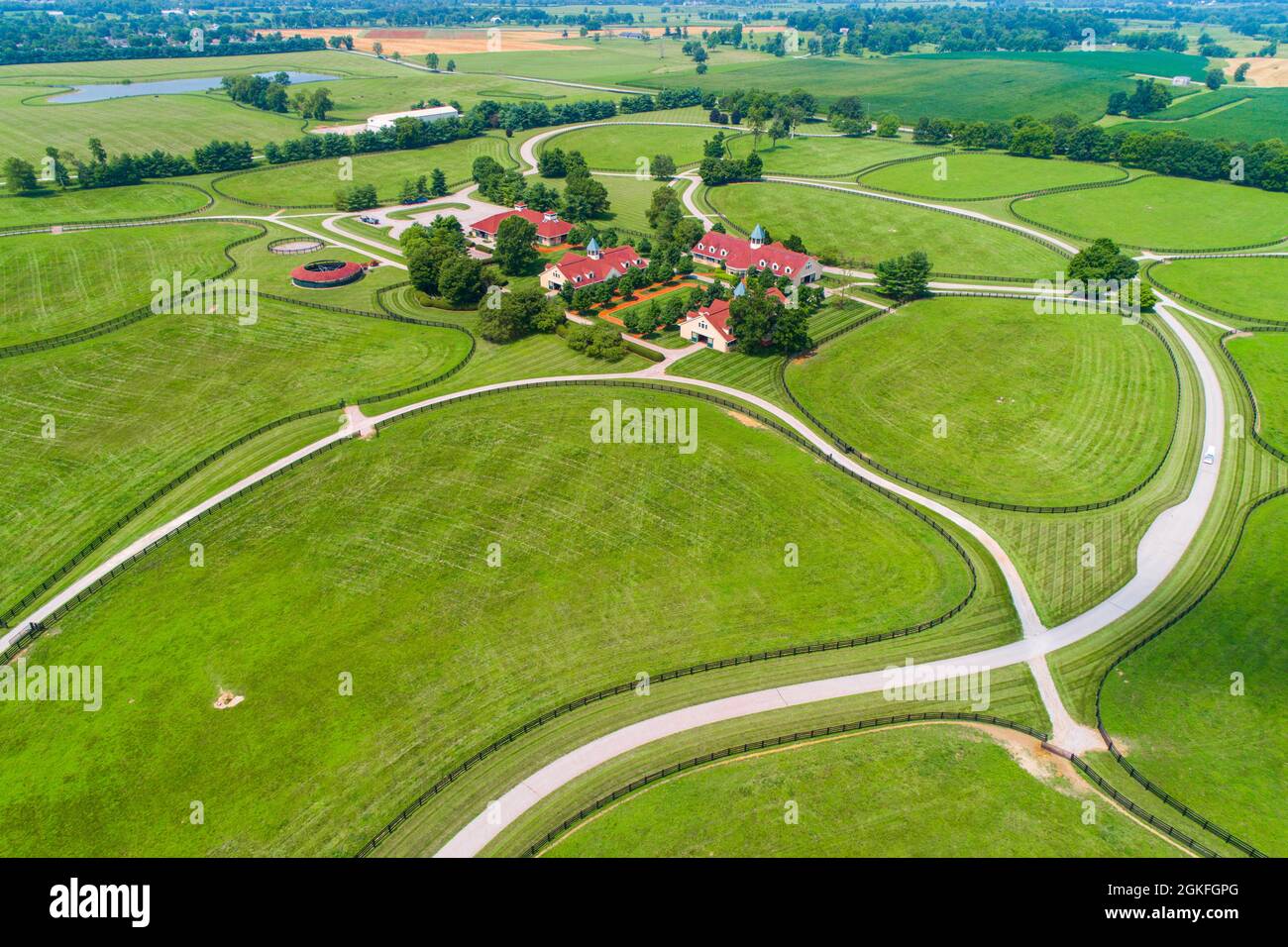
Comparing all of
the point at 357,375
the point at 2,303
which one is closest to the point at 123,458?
the point at 357,375

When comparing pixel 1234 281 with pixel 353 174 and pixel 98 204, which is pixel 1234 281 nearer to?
pixel 353 174

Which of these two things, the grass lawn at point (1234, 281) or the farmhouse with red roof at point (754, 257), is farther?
the farmhouse with red roof at point (754, 257)

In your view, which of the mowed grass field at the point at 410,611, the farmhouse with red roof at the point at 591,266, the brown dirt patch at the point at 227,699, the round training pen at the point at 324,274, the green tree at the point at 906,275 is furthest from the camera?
the round training pen at the point at 324,274

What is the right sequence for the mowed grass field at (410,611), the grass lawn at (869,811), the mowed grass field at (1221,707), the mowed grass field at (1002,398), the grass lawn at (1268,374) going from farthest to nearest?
1. the grass lawn at (1268,374)
2. the mowed grass field at (1002,398)
3. the mowed grass field at (410,611)
4. the mowed grass field at (1221,707)
5. the grass lawn at (869,811)

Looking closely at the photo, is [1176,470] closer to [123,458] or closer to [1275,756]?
[1275,756]

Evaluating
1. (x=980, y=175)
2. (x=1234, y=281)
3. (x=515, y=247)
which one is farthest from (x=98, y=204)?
(x=1234, y=281)

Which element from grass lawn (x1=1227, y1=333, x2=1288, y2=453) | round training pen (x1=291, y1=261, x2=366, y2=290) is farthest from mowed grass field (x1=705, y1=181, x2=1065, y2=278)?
round training pen (x1=291, y1=261, x2=366, y2=290)

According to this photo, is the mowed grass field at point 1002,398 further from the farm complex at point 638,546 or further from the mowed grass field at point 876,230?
the mowed grass field at point 876,230

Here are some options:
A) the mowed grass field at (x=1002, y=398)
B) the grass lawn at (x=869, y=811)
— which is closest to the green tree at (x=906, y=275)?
the mowed grass field at (x=1002, y=398)
